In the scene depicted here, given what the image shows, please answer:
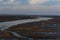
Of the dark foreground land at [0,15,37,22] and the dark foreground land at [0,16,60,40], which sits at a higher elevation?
the dark foreground land at [0,15,37,22]

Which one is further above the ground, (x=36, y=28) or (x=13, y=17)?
(x=13, y=17)

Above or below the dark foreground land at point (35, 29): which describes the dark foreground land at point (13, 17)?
above

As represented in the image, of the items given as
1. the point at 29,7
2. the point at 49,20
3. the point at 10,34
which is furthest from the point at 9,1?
the point at 49,20

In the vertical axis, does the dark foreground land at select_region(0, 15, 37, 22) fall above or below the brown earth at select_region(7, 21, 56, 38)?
above

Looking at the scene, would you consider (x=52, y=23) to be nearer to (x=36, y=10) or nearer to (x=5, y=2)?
(x=36, y=10)

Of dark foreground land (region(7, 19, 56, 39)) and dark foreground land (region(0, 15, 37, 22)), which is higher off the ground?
dark foreground land (region(0, 15, 37, 22))

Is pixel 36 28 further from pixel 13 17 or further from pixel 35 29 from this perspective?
pixel 13 17

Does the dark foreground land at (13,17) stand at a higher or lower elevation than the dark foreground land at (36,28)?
→ higher

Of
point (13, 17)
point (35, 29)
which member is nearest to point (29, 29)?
point (35, 29)

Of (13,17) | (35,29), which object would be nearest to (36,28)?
(35,29)

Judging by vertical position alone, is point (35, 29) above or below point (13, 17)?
below

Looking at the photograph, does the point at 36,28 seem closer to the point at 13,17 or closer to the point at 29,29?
the point at 29,29
